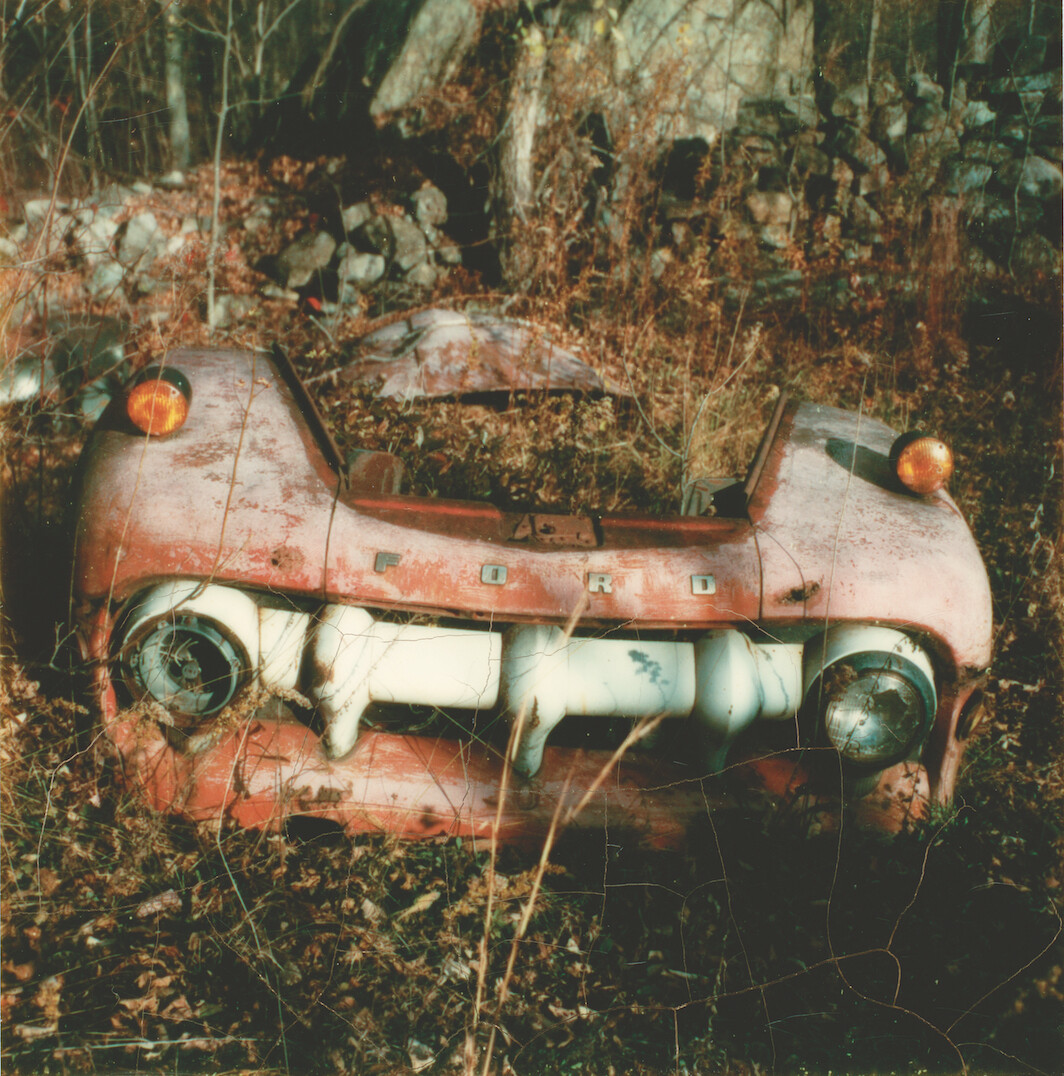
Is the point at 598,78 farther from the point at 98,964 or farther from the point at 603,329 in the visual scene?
the point at 98,964

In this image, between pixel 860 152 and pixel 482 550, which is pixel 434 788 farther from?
pixel 860 152

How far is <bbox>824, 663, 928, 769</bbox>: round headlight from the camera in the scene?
1734 mm

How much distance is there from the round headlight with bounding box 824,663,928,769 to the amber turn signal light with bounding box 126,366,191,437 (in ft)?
5.08

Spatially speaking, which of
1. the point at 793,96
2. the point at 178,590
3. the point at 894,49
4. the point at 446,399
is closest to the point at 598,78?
the point at 793,96

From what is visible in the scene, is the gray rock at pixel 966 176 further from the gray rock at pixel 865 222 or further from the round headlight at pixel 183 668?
the round headlight at pixel 183 668

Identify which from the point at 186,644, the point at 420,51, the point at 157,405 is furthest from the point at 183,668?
the point at 420,51

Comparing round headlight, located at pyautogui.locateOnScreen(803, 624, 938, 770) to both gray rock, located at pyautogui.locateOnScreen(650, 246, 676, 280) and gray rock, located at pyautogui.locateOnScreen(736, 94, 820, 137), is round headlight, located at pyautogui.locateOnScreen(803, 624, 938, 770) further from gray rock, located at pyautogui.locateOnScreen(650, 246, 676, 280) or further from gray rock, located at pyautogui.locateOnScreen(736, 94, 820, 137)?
gray rock, located at pyautogui.locateOnScreen(736, 94, 820, 137)

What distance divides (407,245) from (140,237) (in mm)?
1799

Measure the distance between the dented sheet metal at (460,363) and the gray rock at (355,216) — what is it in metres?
2.20

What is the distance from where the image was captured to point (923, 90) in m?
6.26

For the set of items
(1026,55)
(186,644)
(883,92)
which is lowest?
(186,644)

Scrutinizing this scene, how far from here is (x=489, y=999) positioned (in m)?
1.57

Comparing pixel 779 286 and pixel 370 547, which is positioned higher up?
pixel 779 286

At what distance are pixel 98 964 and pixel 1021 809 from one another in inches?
86.5
